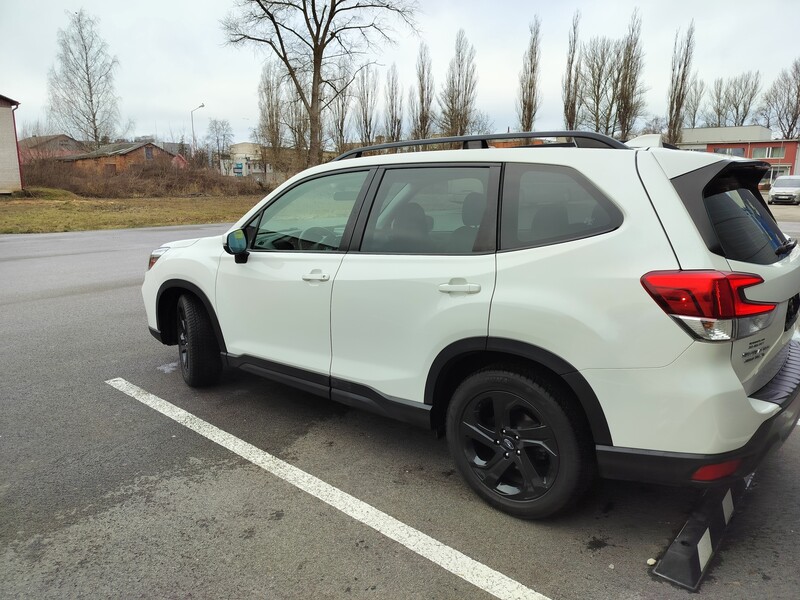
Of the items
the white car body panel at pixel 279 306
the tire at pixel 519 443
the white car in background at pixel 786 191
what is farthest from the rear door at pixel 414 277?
the white car in background at pixel 786 191

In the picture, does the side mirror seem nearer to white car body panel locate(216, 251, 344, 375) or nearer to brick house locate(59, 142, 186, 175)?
white car body panel locate(216, 251, 344, 375)

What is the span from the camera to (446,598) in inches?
85.7

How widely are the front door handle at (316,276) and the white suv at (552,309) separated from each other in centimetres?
1

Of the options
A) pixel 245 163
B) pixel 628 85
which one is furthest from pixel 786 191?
pixel 245 163

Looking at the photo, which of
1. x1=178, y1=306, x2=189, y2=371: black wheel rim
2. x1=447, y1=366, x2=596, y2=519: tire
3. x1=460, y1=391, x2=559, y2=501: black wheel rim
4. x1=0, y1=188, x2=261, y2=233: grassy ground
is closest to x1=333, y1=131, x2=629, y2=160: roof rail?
x1=447, y1=366, x2=596, y2=519: tire

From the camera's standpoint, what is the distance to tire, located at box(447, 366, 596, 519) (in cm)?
244

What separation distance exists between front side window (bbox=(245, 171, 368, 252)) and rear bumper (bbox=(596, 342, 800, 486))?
1848mm

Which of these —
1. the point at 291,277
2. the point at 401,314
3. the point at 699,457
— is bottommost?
the point at 699,457

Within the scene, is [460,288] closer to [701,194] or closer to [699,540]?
[701,194]

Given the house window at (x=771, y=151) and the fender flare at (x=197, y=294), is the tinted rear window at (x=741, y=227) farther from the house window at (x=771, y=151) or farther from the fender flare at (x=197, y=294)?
the house window at (x=771, y=151)

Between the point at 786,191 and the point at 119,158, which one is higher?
the point at 119,158

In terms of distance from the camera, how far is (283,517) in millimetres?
2721

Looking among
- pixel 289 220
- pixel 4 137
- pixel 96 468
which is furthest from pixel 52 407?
pixel 4 137

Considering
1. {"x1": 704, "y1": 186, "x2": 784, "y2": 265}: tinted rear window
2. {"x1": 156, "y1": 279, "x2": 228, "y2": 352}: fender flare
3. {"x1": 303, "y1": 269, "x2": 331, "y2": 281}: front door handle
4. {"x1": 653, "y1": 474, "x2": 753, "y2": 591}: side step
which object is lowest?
{"x1": 653, "y1": 474, "x2": 753, "y2": 591}: side step
